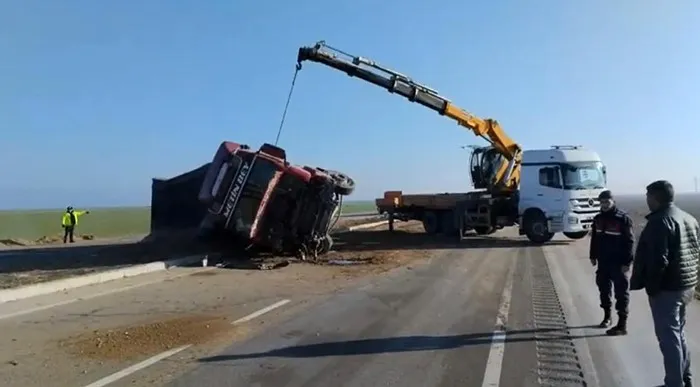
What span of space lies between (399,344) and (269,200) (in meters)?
9.29

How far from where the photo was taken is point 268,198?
15.7 meters

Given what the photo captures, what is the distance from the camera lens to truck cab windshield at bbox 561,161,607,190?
2056 cm

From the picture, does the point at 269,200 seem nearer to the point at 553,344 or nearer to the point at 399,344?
the point at 399,344

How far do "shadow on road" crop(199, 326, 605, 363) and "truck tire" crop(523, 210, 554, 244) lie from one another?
13713 mm

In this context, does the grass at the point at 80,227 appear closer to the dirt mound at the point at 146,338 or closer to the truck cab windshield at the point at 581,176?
the truck cab windshield at the point at 581,176

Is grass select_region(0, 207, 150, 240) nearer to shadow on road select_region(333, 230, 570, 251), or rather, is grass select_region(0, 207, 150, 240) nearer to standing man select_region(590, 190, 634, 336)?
shadow on road select_region(333, 230, 570, 251)

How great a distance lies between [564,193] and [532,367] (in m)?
15.4

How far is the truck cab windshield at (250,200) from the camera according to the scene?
51.1 feet

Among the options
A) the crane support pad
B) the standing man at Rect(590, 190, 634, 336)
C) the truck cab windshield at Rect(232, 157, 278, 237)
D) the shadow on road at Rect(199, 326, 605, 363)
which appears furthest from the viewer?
the truck cab windshield at Rect(232, 157, 278, 237)

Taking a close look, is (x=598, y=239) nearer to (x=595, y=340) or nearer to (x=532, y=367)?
(x=595, y=340)

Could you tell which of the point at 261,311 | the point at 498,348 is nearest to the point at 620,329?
the point at 498,348

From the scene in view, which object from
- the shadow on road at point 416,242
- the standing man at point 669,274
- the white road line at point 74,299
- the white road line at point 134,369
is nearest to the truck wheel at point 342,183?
the shadow on road at point 416,242

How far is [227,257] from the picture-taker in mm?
17219

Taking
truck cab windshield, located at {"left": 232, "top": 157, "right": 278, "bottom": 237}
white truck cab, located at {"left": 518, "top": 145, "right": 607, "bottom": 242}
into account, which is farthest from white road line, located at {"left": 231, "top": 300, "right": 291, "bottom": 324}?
white truck cab, located at {"left": 518, "top": 145, "right": 607, "bottom": 242}
